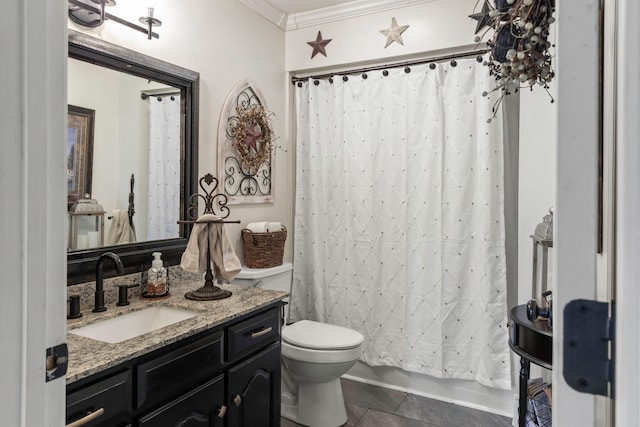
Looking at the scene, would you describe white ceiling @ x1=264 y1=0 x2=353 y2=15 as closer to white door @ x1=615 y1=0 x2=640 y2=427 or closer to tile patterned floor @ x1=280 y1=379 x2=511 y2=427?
tile patterned floor @ x1=280 y1=379 x2=511 y2=427

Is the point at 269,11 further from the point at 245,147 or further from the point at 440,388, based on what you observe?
the point at 440,388

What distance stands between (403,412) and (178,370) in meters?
1.61

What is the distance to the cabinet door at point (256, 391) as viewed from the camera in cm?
173

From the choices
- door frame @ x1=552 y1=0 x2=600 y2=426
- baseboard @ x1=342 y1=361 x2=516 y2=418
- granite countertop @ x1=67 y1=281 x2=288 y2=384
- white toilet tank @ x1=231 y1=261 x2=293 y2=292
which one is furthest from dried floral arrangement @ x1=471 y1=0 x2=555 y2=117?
baseboard @ x1=342 y1=361 x2=516 y2=418

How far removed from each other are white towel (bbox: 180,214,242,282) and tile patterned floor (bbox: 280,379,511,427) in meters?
1.07

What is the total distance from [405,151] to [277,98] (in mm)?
989

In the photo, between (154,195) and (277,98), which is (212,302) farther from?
(277,98)

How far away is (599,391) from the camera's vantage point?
0.47m

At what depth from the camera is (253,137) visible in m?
2.73

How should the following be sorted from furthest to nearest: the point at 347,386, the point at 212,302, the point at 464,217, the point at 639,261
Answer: the point at 347,386
the point at 464,217
the point at 212,302
the point at 639,261

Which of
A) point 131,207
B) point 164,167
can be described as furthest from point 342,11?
point 131,207

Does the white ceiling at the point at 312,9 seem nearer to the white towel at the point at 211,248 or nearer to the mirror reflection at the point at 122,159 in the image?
the mirror reflection at the point at 122,159

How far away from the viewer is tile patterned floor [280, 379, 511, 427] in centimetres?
244

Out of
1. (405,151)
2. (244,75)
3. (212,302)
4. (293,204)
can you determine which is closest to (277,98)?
(244,75)
